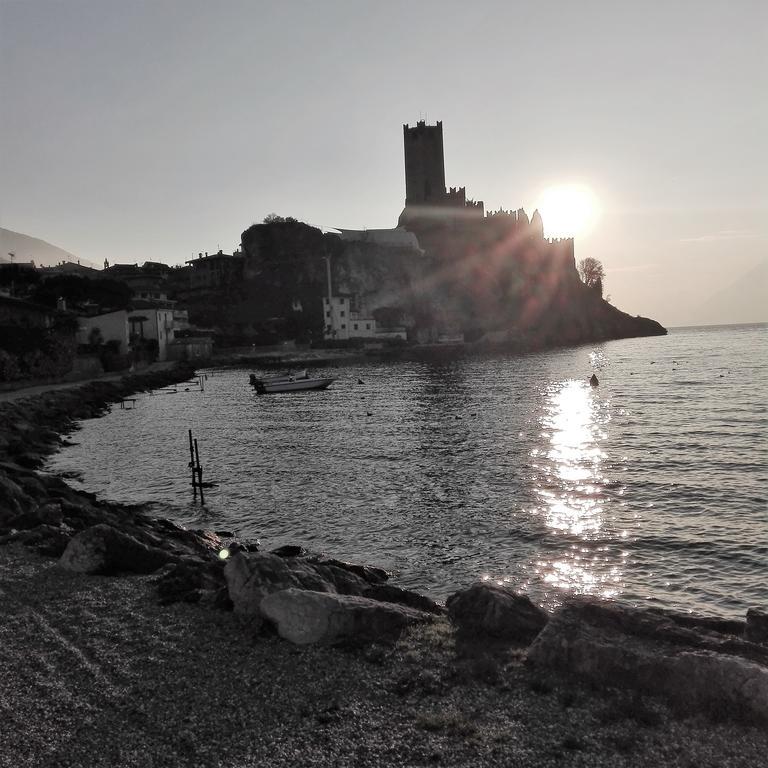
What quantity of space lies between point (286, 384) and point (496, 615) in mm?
51691

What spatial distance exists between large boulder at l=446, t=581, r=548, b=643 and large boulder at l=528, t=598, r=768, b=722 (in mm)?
628

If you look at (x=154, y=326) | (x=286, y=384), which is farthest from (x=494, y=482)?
(x=154, y=326)

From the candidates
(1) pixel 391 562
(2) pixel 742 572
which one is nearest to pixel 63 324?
(1) pixel 391 562

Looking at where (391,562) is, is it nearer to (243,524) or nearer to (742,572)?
(243,524)

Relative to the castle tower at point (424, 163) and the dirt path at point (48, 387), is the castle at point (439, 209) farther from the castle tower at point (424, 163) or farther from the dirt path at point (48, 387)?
the dirt path at point (48, 387)

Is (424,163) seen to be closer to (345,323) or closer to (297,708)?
(345,323)

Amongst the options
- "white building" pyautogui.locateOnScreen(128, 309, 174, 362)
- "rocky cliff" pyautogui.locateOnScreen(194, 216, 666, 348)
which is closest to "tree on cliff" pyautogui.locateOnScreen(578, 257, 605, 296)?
"rocky cliff" pyautogui.locateOnScreen(194, 216, 666, 348)

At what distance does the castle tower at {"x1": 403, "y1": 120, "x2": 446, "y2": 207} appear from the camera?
13475 centimetres

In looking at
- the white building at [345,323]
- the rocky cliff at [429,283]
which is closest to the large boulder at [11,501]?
the rocky cliff at [429,283]

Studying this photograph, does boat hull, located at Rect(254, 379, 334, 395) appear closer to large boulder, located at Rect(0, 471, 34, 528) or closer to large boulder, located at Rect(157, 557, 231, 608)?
large boulder, located at Rect(0, 471, 34, 528)

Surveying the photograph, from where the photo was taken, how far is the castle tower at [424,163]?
13475 centimetres

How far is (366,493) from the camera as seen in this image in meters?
20.8

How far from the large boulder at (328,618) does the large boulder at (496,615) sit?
30.2 inches

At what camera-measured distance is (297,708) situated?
261 inches
